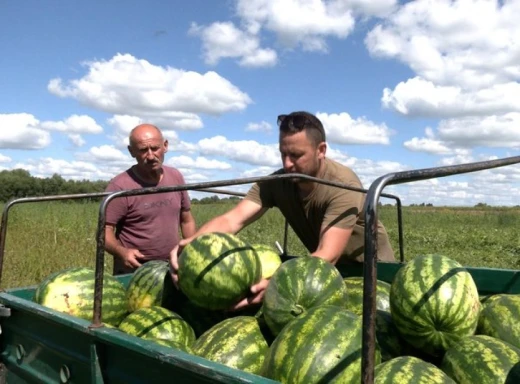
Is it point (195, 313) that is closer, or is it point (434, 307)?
point (434, 307)

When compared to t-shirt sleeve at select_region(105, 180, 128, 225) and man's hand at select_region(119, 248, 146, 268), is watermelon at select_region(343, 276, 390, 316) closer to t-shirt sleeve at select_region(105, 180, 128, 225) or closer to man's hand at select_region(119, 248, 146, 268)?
man's hand at select_region(119, 248, 146, 268)

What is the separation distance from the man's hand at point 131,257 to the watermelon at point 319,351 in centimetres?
262

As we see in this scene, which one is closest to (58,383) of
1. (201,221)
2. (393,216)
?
(201,221)

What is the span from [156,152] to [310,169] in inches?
65.6

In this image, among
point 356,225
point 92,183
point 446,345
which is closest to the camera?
point 446,345

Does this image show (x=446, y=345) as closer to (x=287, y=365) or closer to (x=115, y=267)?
(x=287, y=365)

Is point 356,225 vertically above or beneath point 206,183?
beneath

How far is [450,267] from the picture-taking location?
248 cm

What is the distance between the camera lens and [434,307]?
228 centimetres

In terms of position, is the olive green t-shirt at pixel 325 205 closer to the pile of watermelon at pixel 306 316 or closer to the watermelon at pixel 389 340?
the pile of watermelon at pixel 306 316

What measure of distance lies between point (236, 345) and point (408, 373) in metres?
0.81

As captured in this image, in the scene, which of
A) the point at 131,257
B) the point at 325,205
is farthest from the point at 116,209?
the point at 325,205

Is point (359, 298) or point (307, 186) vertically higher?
point (307, 186)

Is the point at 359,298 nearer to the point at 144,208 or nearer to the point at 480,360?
the point at 480,360
